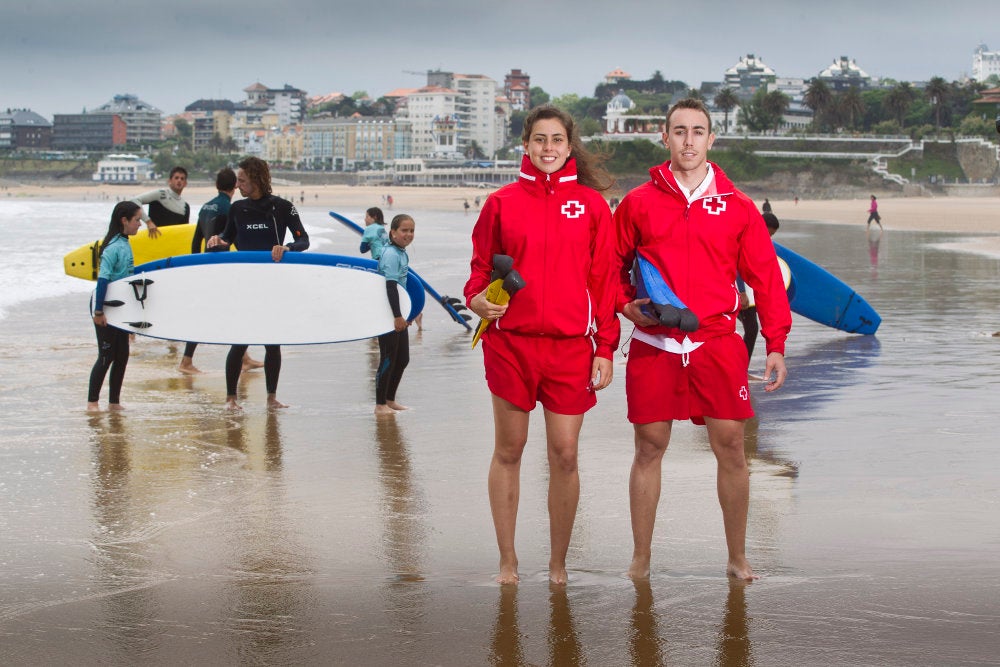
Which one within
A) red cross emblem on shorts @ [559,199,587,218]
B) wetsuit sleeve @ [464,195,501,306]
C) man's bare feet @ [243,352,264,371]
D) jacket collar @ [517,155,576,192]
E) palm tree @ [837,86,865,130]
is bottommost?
man's bare feet @ [243,352,264,371]

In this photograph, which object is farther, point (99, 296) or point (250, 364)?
point (250, 364)

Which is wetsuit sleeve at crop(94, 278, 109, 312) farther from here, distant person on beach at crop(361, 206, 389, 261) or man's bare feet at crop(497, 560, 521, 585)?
man's bare feet at crop(497, 560, 521, 585)

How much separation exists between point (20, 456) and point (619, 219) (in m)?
3.87

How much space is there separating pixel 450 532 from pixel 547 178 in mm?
1624

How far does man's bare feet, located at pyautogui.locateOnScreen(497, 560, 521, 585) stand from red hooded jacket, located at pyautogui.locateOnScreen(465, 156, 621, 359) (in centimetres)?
82

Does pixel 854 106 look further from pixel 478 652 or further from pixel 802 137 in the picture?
pixel 478 652

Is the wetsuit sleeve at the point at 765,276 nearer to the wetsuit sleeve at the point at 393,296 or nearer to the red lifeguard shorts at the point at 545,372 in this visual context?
the red lifeguard shorts at the point at 545,372

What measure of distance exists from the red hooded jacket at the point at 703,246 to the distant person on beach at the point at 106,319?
4.58 m

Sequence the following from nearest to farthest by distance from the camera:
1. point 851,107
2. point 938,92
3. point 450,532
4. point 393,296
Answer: point 450,532
point 393,296
point 938,92
point 851,107

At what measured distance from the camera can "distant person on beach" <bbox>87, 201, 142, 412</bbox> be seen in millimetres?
7676

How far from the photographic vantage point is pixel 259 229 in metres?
8.37

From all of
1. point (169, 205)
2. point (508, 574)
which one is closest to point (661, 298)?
point (508, 574)

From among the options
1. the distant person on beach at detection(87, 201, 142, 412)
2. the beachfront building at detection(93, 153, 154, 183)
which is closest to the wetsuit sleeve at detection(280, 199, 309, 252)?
the distant person on beach at detection(87, 201, 142, 412)

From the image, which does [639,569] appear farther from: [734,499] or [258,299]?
[258,299]
